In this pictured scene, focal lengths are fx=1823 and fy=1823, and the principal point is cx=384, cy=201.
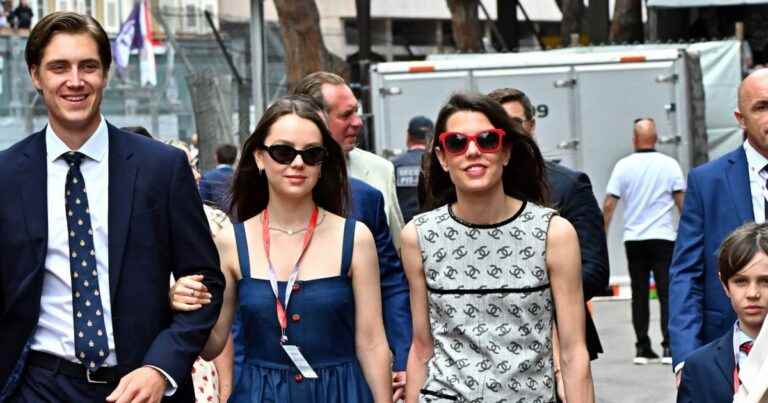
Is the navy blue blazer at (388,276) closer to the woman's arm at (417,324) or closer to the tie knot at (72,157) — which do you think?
the woman's arm at (417,324)

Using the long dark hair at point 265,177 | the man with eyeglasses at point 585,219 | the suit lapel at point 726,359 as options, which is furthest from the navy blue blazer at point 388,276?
the suit lapel at point 726,359

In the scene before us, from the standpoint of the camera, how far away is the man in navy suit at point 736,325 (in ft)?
18.1

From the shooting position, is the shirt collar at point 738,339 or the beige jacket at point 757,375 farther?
the shirt collar at point 738,339

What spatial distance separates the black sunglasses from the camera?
570cm

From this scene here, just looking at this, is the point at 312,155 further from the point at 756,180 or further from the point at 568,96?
the point at 568,96

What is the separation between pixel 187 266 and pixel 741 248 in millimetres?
1759

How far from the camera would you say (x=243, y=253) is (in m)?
5.64

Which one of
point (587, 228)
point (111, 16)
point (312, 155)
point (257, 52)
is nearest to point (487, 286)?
point (312, 155)

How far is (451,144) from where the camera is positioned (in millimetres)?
5582

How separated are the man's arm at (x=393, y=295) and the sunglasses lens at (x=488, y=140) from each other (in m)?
1.36

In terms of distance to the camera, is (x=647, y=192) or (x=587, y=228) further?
(x=647, y=192)

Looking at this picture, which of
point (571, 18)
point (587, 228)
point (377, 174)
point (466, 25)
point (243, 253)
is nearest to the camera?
point (243, 253)

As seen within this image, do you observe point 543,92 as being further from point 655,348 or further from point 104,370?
point 104,370

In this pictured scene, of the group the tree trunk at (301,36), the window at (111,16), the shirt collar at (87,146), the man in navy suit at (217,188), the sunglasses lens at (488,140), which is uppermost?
the window at (111,16)
